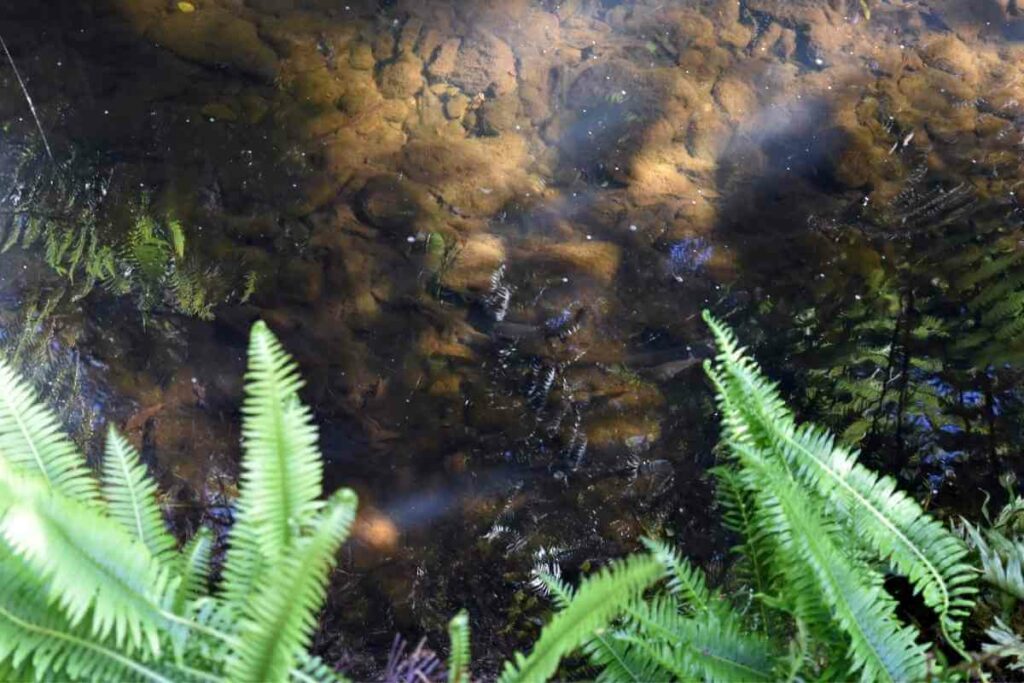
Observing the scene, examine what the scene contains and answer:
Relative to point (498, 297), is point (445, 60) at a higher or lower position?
higher

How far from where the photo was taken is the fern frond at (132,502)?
162cm

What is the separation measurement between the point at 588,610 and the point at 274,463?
55 cm

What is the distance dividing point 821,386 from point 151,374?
2096mm

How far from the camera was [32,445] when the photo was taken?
161cm

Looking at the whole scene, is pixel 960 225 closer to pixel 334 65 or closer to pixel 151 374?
pixel 334 65

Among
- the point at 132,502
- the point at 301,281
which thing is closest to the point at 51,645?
the point at 132,502

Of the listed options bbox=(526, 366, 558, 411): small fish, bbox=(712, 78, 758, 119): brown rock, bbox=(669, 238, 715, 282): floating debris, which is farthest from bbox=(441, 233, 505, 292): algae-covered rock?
bbox=(712, 78, 758, 119): brown rock

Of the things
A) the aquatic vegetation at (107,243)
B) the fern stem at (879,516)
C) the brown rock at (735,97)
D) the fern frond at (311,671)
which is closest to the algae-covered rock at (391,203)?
the aquatic vegetation at (107,243)

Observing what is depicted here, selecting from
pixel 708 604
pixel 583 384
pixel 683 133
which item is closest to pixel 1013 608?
pixel 708 604

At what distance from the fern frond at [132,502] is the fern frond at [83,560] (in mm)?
191

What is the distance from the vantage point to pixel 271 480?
56.5 inches

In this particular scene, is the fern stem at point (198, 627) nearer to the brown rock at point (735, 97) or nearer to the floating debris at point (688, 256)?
the floating debris at point (688, 256)

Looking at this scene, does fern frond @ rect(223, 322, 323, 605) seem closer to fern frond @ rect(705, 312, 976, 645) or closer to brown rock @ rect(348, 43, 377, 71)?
fern frond @ rect(705, 312, 976, 645)

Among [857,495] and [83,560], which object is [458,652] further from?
[857,495]
